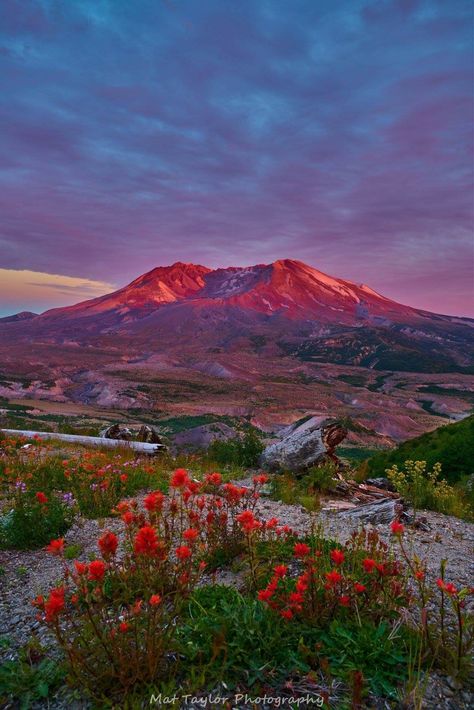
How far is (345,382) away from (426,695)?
101565 millimetres

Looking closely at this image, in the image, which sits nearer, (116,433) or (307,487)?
(307,487)

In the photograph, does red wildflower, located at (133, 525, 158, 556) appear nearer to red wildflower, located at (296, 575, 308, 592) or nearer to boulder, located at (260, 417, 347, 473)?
red wildflower, located at (296, 575, 308, 592)

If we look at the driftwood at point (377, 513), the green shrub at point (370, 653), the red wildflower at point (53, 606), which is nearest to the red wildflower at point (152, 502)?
the red wildflower at point (53, 606)

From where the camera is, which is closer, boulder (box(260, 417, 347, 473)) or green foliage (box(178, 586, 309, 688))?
green foliage (box(178, 586, 309, 688))

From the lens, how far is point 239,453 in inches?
546

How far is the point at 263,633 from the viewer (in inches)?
120

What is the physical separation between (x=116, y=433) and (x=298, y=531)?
33.7 feet

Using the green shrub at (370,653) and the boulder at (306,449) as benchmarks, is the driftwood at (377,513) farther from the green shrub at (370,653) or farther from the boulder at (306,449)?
the green shrub at (370,653)

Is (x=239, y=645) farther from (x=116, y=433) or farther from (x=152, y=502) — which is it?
(x=116, y=433)

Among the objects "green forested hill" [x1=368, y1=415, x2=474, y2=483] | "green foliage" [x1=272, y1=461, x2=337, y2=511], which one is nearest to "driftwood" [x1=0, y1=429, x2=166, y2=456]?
"green foliage" [x1=272, y1=461, x2=337, y2=511]

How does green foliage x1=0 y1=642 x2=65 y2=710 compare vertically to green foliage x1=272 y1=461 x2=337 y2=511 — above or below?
above

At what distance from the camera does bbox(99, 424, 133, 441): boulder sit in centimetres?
1463

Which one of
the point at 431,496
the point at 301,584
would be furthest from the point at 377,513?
the point at 301,584

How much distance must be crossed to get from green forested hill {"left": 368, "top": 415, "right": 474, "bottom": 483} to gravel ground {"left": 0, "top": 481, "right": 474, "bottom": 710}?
4.17 meters
